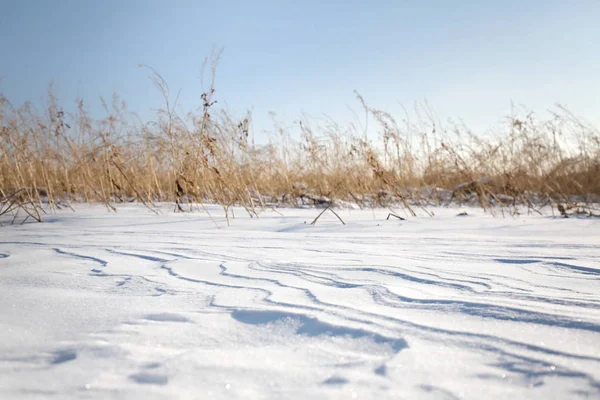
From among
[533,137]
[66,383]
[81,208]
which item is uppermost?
[533,137]

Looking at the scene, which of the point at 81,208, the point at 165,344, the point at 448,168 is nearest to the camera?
the point at 165,344

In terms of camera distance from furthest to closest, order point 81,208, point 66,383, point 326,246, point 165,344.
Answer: point 81,208
point 326,246
point 165,344
point 66,383

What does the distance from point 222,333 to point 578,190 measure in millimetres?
5550

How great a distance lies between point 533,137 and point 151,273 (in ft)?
16.4

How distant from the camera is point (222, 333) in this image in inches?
24.3

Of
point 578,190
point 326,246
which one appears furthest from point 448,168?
point 326,246

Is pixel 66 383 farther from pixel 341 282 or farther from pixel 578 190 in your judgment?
pixel 578 190

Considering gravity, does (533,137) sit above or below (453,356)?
above

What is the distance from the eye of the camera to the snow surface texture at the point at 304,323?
0.47 metres

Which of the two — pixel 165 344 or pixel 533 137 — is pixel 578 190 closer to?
pixel 533 137

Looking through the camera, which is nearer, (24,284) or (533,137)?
(24,284)

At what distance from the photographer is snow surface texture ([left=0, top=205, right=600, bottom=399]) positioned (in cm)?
47

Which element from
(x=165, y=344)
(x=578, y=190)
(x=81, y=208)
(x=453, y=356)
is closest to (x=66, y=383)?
(x=165, y=344)

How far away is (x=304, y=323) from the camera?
65 centimetres
